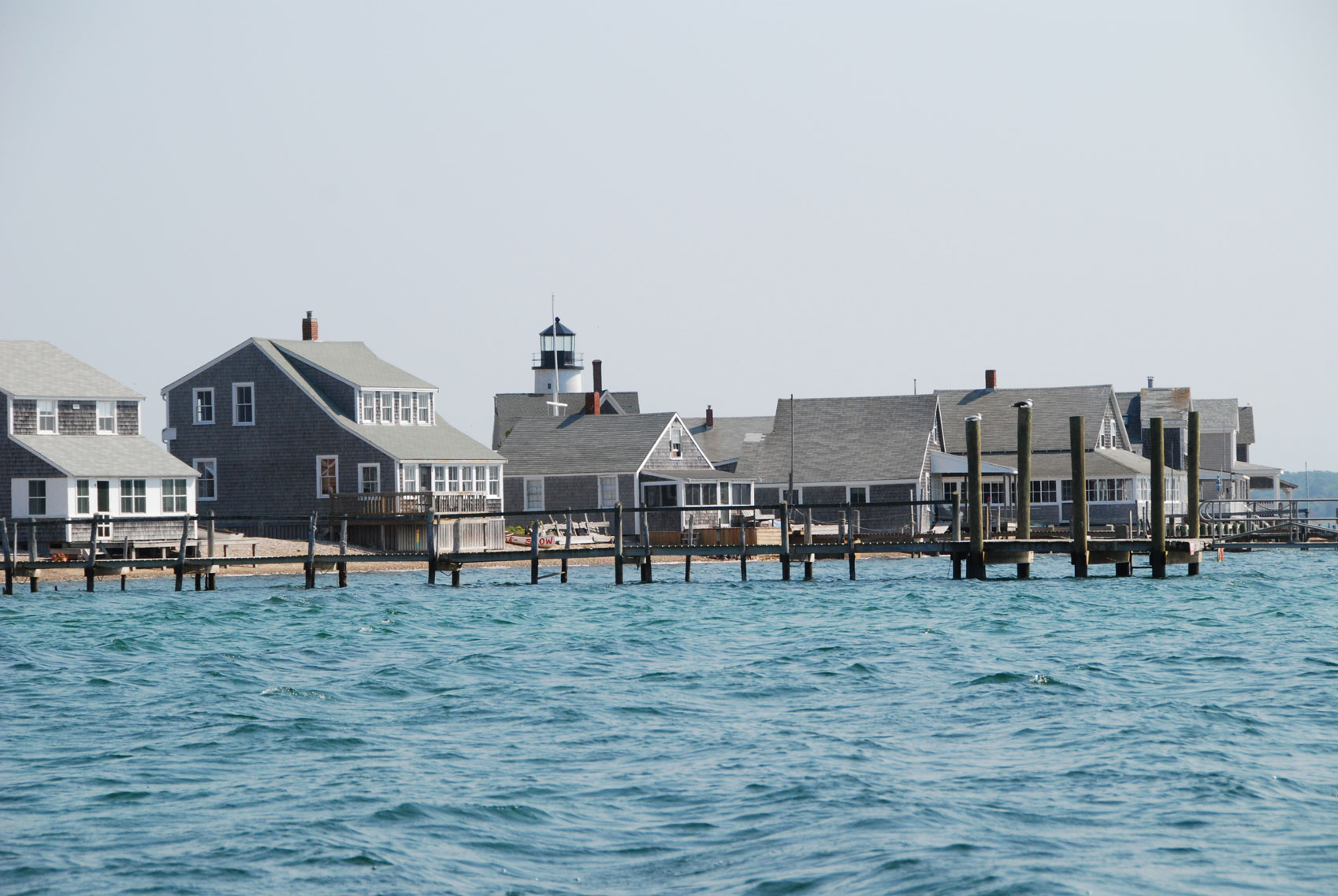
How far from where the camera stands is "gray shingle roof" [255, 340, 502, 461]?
57.6 m

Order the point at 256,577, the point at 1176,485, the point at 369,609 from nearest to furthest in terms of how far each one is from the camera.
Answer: the point at 369,609, the point at 256,577, the point at 1176,485

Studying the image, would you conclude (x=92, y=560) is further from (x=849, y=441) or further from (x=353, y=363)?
(x=849, y=441)

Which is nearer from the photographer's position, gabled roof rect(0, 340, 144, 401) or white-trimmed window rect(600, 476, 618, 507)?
gabled roof rect(0, 340, 144, 401)

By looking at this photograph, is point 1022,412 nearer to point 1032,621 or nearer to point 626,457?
point 1032,621

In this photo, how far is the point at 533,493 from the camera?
66750 mm

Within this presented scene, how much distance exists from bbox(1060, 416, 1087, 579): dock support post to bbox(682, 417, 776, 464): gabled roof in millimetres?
35431

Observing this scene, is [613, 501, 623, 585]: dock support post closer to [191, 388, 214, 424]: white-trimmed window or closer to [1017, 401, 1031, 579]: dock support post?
[1017, 401, 1031, 579]: dock support post

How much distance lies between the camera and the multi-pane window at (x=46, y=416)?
170 ft

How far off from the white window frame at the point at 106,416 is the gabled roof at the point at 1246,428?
69.2 metres

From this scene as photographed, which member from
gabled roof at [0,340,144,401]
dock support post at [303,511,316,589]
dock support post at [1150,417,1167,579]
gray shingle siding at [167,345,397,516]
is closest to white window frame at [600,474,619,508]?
gray shingle siding at [167,345,397,516]

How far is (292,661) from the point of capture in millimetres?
25188

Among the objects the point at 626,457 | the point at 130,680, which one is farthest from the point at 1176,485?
the point at 130,680

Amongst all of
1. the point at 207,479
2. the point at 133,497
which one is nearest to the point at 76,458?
the point at 133,497

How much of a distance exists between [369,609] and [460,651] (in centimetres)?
1046
